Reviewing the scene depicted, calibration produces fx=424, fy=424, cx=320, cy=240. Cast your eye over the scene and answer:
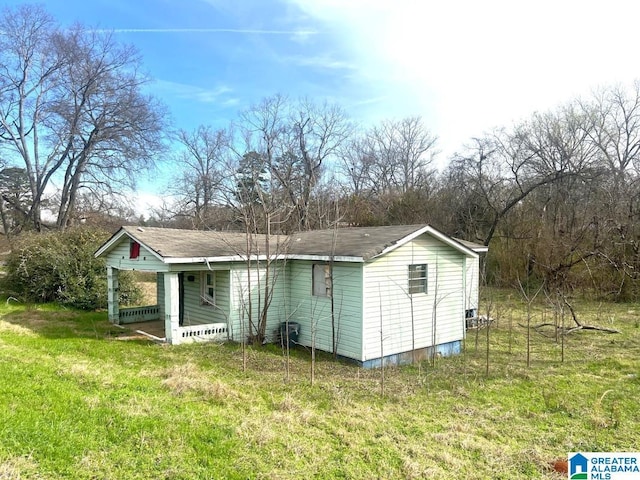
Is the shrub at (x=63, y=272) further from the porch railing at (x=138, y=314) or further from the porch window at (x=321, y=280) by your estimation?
the porch window at (x=321, y=280)

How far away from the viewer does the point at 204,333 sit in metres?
10.1

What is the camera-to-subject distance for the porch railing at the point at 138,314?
12.5 metres

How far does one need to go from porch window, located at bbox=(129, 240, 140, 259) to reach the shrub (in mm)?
4293

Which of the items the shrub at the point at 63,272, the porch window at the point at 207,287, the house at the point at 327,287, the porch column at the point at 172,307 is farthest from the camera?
the shrub at the point at 63,272

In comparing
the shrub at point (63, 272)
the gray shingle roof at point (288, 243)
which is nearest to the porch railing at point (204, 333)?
the gray shingle roof at point (288, 243)

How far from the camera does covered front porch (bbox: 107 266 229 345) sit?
32.0 feet

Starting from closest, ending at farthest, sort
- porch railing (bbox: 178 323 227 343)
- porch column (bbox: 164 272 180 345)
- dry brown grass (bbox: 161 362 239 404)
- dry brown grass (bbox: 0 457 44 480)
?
dry brown grass (bbox: 0 457 44 480) < dry brown grass (bbox: 161 362 239 404) < porch column (bbox: 164 272 180 345) < porch railing (bbox: 178 323 227 343)

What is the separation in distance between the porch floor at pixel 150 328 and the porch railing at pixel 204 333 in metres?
0.68

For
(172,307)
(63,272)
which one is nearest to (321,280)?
(172,307)

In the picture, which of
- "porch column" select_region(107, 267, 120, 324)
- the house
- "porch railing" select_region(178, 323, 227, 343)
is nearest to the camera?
the house

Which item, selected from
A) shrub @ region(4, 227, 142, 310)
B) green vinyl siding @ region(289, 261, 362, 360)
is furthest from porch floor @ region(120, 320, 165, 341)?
green vinyl siding @ region(289, 261, 362, 360)

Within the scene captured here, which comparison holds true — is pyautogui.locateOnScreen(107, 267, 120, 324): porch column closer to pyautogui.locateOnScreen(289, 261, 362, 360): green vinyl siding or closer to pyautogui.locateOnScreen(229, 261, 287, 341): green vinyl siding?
pyautogui.locateOnScreen(229, 261, 287, 341): green vinyl siding

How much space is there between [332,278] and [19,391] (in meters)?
5.95

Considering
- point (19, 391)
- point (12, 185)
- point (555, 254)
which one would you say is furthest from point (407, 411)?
point (12, 185)
